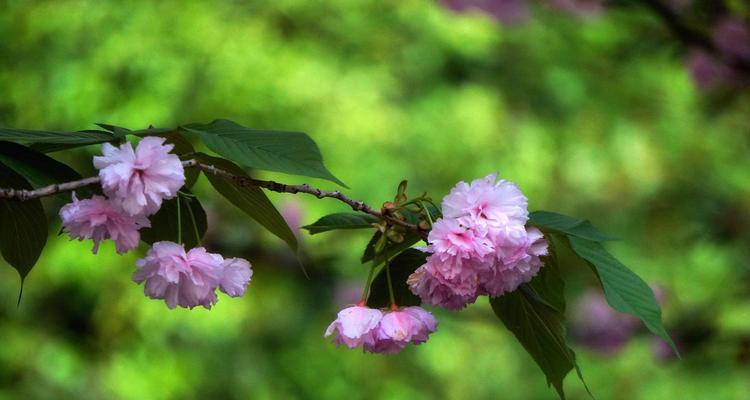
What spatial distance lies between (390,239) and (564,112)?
329cm

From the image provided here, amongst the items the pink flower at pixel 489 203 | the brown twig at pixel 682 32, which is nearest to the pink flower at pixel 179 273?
the pink flower at pixel 489 203

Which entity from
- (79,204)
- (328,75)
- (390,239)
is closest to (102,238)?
(79,204)

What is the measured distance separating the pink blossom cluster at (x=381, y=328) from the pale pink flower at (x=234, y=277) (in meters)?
0.05

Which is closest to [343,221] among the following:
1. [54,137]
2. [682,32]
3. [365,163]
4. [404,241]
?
[404,241]

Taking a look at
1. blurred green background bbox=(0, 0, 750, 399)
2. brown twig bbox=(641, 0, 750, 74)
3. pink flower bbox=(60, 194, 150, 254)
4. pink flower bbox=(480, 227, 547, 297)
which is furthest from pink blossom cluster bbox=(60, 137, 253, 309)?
blurred green background bbox=(0, 0, 750, 399)

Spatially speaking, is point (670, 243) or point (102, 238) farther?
point (670, 243)

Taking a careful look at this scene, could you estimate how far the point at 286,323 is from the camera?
2.87m

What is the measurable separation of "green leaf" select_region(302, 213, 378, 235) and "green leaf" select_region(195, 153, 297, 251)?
0.07ft

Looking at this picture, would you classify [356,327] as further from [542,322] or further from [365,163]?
[365,163]

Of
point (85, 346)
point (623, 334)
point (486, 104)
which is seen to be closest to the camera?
point (623, 334)

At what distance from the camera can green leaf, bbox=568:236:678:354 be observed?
0.45 m

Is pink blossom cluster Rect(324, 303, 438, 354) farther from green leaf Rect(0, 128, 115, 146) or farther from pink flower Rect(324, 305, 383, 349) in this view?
green leaf Rect(0, 128, 115, 146)

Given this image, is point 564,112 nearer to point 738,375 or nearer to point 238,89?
point 738,375

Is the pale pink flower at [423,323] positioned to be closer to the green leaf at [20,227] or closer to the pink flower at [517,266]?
the pink flower at [517,266]
